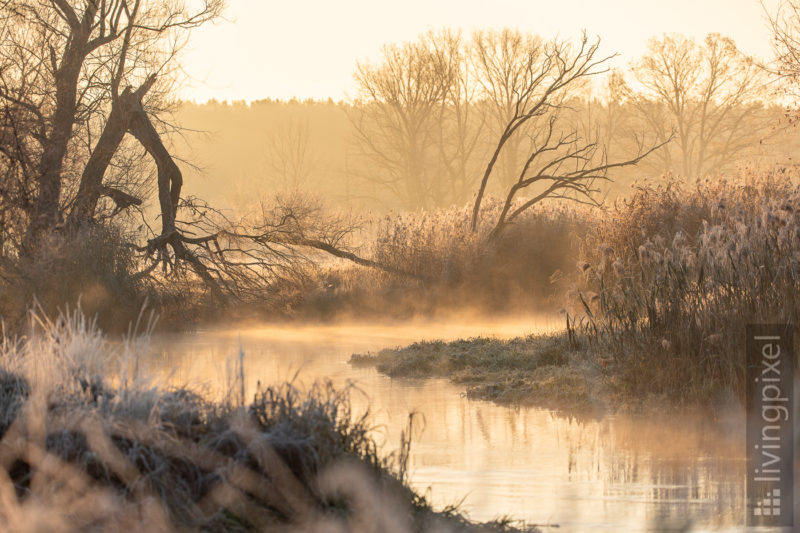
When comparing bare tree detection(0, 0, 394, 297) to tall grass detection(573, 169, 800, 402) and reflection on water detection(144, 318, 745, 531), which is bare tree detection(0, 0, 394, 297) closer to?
reflection on water detection(144, 318, 745, 531)

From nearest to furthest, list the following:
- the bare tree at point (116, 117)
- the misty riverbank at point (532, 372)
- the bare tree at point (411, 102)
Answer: the misty riverbank at point (532, 372) < the bare tree at point (116, 117) < the bare tree at point (411, 102)

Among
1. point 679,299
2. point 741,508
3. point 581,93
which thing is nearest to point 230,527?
point 741,508

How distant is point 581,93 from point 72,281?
40.6 meters

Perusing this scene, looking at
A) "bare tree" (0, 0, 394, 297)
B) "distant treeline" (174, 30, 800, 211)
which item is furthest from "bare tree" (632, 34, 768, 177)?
"bare tree" (0, 0, 394, 297)

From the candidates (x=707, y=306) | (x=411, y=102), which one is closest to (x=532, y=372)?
(x=707, y=306)

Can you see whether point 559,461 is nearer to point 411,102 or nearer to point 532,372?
point 532,372

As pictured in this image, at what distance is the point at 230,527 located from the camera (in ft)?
17.1

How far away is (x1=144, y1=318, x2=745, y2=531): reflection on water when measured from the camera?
6809 mm

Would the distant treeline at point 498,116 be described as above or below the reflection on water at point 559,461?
above

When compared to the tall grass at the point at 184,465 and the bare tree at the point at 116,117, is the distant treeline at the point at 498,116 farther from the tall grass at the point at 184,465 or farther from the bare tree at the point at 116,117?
the tall grass at the point at 184,465

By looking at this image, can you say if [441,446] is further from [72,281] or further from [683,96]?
[683,96]

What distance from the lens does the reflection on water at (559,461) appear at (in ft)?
22.3

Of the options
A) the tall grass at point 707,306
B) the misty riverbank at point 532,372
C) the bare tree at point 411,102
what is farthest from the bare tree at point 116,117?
the bare tree at point 411,102

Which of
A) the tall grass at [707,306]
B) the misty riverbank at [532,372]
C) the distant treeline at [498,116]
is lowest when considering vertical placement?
the misty riverbank at [532,372]
